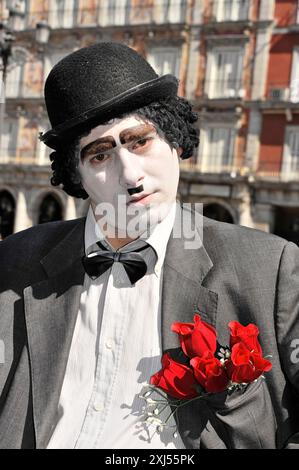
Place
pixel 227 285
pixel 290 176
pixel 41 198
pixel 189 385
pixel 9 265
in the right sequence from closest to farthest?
pixel 189 385 < pixel 227 285 < pixel 9 265 < pixel 290 176 < pixel 41 198

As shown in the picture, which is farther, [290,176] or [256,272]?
[290,176]

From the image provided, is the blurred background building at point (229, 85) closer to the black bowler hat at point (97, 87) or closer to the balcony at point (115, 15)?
the balcony at point (115, 15)

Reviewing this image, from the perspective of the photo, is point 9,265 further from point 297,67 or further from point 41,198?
point 41,198

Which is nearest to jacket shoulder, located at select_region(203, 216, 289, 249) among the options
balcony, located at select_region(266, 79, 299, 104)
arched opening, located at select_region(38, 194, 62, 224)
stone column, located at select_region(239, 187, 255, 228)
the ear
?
the ear

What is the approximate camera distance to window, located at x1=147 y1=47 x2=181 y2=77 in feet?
66.3

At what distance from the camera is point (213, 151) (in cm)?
1972

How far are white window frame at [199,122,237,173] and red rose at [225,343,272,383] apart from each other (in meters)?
18.1

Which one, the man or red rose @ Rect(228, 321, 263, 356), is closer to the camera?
red rose @ Rect(228, 321, 263, 356)

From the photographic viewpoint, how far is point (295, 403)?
1803mm

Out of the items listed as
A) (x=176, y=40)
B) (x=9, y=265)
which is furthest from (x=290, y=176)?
(x=9, y=265)

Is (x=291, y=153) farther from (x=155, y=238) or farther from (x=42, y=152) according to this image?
(x=155, y=238)

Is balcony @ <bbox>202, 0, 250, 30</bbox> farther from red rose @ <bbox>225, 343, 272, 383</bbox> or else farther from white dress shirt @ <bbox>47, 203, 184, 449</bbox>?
red rose @ <bbox>225, 343, 272, 383</bbox>

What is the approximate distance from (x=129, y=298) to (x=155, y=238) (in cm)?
22

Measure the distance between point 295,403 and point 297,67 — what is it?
18.5 meters
